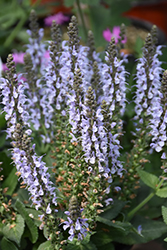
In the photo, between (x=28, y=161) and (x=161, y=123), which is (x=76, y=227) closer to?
(x=28, y=161)

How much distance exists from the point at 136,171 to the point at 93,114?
0.25 meters

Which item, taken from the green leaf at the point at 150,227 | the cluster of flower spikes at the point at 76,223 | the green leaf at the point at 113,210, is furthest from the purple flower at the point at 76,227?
the green leaf at the point at 150,227

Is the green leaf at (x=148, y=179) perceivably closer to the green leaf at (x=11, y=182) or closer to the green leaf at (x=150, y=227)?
the green leaf at (x=150, y=227)

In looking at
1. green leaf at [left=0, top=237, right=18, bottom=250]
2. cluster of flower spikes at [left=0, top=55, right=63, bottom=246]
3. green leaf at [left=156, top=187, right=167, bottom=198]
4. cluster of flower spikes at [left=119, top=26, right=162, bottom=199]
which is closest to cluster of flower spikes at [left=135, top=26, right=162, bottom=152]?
cluster of flower spikes at [left=119, top=26, right=162, bottom=199]

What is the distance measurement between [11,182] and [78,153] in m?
0.23

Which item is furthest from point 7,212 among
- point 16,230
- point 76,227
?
point 76,227

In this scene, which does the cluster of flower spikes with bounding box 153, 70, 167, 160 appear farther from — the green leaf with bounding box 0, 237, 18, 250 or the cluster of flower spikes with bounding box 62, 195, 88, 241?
the green leaf with bounding box 0, 237, 18, 250

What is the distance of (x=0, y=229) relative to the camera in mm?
673

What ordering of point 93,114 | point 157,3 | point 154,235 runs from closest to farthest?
point 93,114, point 154,235, point 157,3

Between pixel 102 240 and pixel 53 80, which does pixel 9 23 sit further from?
pixel 102 240

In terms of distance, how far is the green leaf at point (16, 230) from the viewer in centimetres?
63

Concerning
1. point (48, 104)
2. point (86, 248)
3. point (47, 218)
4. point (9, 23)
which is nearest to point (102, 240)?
point (86, 248)

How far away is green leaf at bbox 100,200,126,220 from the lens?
0.67 meters

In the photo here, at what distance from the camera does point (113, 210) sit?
26.6 inches
